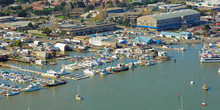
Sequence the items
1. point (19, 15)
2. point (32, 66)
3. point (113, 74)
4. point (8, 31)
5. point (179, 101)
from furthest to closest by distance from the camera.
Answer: point (19, 15), point (8, 31), point (32, 66), point (113, 74), point (179, 101)

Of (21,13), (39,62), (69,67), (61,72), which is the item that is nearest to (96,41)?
(39,62)

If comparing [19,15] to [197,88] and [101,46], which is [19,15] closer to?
[101,46]

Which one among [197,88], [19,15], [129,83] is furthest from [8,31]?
[197,88]

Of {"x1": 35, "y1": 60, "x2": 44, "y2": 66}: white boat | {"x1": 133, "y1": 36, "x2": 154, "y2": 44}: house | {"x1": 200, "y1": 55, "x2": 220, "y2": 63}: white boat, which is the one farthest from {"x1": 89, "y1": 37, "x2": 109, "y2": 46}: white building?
{"x1": 200, "y1": 55, "x2": 220, "y2": 63}: white boat

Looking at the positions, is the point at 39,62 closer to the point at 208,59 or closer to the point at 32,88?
the point at 32,88

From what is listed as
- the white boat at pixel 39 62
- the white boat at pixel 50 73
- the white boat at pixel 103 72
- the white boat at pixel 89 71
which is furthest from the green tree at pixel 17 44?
the white boat at pixel 103 72
